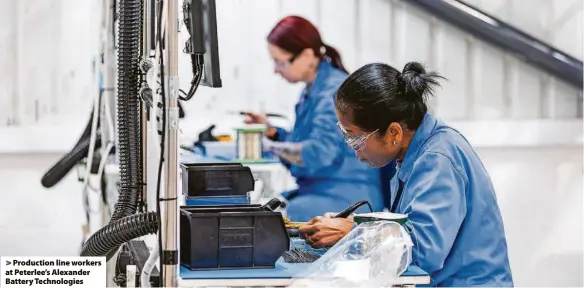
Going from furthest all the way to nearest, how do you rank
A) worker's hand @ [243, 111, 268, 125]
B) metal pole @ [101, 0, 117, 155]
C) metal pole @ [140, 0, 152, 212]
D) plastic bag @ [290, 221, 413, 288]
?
worker's hand @ [243, 111, 268, 125]
metal pole @ [101, 0, 117, 155]
metal pole @ [140, 0, 152, 212]
plastic bag @ [290, 221, 413, 288]

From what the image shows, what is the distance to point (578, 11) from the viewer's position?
4.14 metres

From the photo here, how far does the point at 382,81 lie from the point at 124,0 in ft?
2.44

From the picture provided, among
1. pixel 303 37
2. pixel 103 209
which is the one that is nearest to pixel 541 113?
pixel 303 37

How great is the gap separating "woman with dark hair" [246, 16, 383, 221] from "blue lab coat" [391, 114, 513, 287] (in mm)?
1232

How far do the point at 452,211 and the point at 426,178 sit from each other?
10cm

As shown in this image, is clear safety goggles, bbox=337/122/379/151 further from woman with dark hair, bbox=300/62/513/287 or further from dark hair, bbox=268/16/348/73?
dark hair, bbox=268/16/348/73

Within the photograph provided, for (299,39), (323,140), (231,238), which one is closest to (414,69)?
(231,238)

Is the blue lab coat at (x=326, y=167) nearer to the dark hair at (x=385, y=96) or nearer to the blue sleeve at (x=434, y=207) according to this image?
the dark hair at (x=385, y=96)

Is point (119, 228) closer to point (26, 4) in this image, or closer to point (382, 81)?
point (382, 81)

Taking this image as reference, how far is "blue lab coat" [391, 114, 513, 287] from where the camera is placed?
1.94m

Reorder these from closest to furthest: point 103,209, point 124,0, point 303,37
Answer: point 124,0, point 103,209, point 303,37

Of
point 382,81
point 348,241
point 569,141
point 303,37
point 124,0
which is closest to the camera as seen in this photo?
point 348,241

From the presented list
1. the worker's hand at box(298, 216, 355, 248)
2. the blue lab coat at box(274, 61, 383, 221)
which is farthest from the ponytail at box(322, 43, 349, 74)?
the worker's hand at box(298, 216, 355, 248)

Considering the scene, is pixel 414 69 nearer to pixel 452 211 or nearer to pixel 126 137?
pixel 452 211
